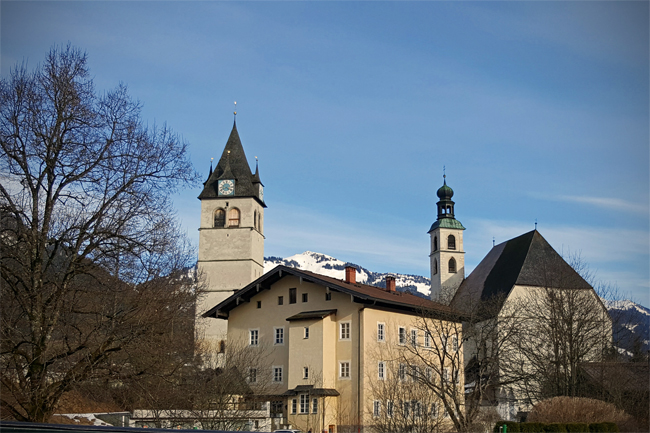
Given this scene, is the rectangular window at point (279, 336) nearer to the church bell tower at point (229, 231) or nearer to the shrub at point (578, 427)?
the shrub at point (578, 427)

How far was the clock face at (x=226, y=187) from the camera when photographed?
286ft

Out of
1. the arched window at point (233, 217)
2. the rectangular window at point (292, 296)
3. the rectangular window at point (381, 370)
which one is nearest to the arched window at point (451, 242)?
the arched window at point (233, 217)

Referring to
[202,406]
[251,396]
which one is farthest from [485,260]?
[202,406]

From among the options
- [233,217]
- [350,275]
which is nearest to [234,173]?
[233,217]

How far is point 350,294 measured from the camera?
131 ft

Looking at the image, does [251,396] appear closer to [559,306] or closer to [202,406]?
[202,406]

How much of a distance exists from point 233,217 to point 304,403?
49533mm

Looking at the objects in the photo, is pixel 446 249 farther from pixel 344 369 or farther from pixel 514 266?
pixel 344 369

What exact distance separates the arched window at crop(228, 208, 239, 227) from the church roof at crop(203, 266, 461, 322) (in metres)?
40.9

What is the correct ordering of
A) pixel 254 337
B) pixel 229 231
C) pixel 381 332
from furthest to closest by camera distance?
pixel 229 231, pixel 254 337, pixel 381 332

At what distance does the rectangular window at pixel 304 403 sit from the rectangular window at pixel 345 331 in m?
3.95

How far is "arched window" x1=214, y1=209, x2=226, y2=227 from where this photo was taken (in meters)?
85.9

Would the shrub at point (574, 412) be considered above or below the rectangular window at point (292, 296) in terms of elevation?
below

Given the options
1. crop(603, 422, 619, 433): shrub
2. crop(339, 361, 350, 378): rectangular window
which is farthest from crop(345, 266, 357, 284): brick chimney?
crop(603, 422, 619, 433): shrub
